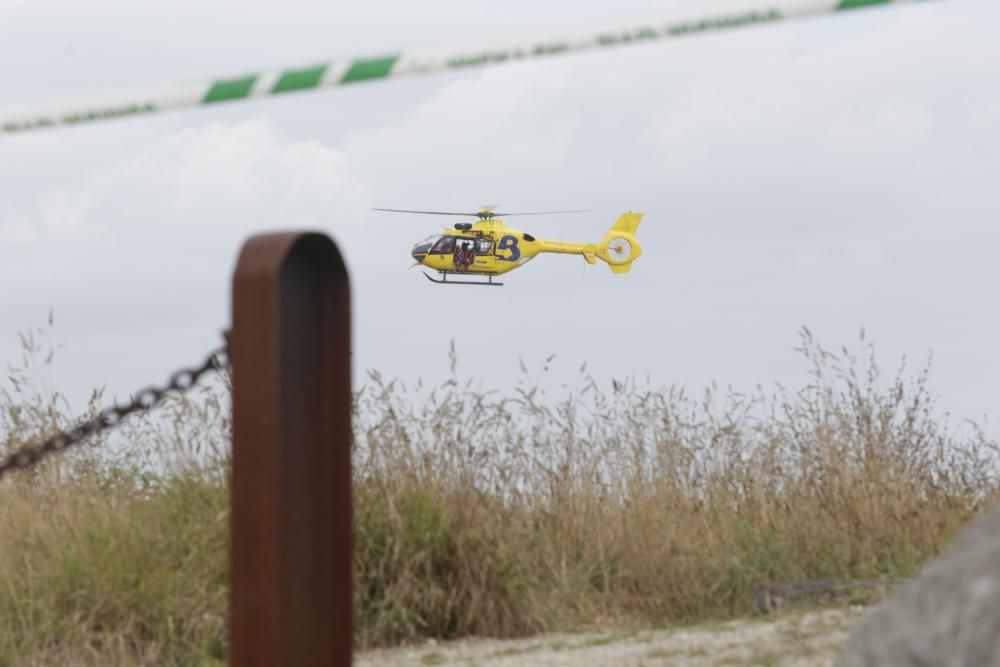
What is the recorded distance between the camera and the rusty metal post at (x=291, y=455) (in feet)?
8.04

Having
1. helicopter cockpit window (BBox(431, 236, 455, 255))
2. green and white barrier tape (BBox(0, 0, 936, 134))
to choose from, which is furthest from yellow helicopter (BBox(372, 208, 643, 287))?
green and white barrier tape (BBox(0, 0, 936, 134))

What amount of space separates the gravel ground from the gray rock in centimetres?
196

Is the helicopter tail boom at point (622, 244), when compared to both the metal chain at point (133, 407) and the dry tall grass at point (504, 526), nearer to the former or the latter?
the dry tall grass at point (504, 526)

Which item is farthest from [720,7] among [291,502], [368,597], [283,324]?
[368,597]

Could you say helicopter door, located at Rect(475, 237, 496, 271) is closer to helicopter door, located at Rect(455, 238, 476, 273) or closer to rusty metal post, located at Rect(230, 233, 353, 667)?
helicopter door, located at Rect(455, 238, 476, 273)

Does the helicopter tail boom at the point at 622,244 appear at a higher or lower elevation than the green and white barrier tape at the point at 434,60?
higher

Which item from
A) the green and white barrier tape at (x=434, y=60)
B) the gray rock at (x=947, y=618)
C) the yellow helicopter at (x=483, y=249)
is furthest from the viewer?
the yellow helicopter at (x=483, y=249)

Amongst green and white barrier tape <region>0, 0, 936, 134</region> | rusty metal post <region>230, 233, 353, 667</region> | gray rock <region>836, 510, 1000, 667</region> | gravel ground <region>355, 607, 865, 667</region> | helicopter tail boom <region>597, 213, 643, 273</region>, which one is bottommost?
gravel ground <region>355, 607, 865, 667</region>

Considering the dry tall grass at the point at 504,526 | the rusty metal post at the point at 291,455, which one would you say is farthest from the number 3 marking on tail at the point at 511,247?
the rusty metal post at the point at 291,455

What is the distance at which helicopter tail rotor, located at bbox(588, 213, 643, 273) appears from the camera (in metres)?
17.1

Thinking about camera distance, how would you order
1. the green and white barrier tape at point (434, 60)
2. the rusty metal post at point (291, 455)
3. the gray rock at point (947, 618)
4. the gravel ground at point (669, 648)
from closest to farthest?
the gray rock at point (947, 618) → the rusty metal post at point (291, 455) → the green and white barrier tape at point (434, 60) → the gravel ground at point (669, 648)

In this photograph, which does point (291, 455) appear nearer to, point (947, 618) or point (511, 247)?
point (947, 618)

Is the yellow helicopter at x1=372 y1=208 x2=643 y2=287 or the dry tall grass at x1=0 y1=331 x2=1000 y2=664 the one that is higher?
the yellow helicopter at x1=372 y1=208 x2=643 y2=287

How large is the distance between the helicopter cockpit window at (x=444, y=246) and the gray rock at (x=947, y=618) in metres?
12.5
